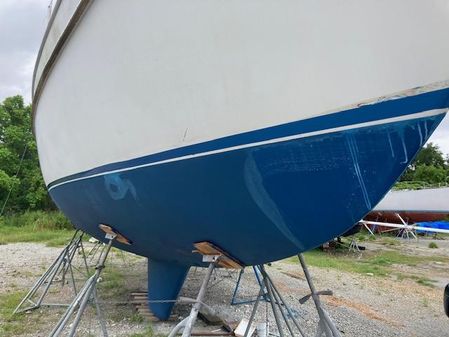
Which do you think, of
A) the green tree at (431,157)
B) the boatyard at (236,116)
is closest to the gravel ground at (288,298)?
the boatyard at (236,116)

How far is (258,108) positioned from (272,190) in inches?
15.8

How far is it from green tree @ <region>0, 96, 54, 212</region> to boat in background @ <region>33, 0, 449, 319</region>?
2107 centimetres

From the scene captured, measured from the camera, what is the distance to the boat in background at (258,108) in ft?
5.66

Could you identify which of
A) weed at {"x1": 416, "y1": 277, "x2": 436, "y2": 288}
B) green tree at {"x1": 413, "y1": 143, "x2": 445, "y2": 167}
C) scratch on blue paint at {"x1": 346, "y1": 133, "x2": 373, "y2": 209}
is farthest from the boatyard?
green tree at {"x1": 413, "y1": 143, "x2": 445, "y2": 167}

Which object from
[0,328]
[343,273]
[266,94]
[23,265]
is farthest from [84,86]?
[343,273]

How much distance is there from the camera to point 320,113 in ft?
5.92

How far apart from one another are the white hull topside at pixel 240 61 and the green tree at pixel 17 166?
69.2 feet

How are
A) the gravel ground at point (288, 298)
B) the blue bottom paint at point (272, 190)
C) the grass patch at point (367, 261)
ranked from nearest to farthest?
the blue bottom paint at point (272, 190) < the gravel ground at point (288, 298) < the grass patch at point (367, 261)

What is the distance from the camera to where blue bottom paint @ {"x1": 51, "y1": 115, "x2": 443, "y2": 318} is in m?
1.82

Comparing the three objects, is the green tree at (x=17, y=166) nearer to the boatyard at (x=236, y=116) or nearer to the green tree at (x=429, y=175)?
the boatyard at (x=236, y=116)

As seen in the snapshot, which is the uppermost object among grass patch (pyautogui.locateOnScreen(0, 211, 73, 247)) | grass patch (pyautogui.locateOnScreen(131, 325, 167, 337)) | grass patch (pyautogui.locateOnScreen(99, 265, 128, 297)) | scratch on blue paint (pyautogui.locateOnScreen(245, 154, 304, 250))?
scratch on blue paint (pyautogui.locateOnScreen(245, 154, 304, 250))

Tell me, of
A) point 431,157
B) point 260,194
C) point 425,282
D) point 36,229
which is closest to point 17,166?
point 36,229

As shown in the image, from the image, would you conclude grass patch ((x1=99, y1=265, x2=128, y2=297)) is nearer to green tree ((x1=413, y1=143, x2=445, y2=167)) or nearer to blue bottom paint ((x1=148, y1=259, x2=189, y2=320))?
blue bottom paint ((x1=148, y1=259, x2=189, y2=320))

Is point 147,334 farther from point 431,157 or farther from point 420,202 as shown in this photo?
point 431,157
